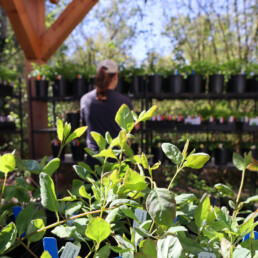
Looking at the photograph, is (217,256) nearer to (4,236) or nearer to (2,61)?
(4,236)

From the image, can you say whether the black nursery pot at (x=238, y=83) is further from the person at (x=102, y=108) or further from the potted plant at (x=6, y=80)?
the potted plant at (x=6, y=80)

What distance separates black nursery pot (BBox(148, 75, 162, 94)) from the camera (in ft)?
10.5

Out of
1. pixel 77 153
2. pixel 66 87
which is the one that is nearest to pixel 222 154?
pixel 77 153

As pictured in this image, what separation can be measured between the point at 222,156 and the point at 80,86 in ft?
5.99

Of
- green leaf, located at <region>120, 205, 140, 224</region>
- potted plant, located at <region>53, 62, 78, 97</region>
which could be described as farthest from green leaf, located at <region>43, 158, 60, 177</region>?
potted plant, located at <region>53, 62, 78, 97</region>

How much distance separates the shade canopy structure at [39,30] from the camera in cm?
296

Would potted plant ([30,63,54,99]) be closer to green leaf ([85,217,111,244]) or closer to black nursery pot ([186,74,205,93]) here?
black nursery pot ([186,74,205,93])

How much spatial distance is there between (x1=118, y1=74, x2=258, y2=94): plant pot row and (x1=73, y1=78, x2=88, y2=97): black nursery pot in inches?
16.5

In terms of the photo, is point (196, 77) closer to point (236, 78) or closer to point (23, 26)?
point (236, 78)

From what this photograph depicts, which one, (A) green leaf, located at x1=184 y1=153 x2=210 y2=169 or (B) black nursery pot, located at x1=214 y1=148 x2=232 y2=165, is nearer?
(A) green leaf, located at x1=184 y1=153 x2=210 y2=169

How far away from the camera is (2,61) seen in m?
5.98

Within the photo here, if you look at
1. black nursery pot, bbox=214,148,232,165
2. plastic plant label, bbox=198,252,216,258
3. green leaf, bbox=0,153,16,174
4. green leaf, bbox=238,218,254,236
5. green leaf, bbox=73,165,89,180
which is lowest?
Answer: black nursery pot, bbox=214,148,232,165

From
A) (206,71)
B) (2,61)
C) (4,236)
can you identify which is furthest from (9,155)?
(2,61)

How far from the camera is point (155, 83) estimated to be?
3.21 meters
